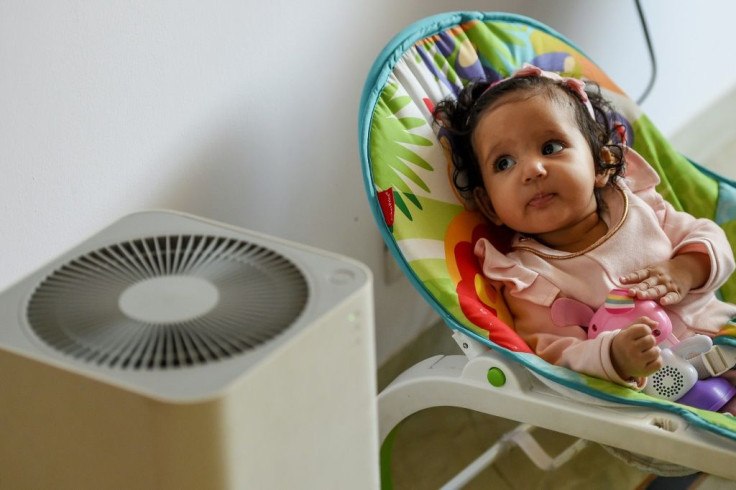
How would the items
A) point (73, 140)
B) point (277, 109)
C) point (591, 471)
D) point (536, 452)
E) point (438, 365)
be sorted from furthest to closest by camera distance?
point (591, 471)
point (536, 452)
point (277, 109)
point (438, 365)
point (73, 140)

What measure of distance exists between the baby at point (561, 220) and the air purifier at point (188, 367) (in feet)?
1.87

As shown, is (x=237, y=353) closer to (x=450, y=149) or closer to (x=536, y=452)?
(x=450, y=149)

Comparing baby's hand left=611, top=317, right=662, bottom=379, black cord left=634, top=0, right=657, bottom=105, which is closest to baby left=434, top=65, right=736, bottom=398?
baby's hand left=611, top=317, right=662, bottom=379

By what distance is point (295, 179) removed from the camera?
156 cm

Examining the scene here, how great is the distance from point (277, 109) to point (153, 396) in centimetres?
85

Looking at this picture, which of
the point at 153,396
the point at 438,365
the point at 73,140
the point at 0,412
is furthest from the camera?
the point at 438,365

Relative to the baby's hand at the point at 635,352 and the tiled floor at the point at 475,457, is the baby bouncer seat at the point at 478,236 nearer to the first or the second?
the baby's hand at the point at 635,352

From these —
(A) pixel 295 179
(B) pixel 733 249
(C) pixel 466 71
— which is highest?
(C) pixel 466 71

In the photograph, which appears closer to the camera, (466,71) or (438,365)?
(438,365)

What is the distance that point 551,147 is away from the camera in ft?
4.67

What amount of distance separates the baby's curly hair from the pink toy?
0.22m

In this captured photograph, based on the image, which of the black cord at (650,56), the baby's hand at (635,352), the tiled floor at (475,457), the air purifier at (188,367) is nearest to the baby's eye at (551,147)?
the baby's hand at (635,352)

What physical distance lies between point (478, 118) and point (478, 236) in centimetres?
18

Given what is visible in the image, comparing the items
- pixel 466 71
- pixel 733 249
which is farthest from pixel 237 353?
pixel 733 249
